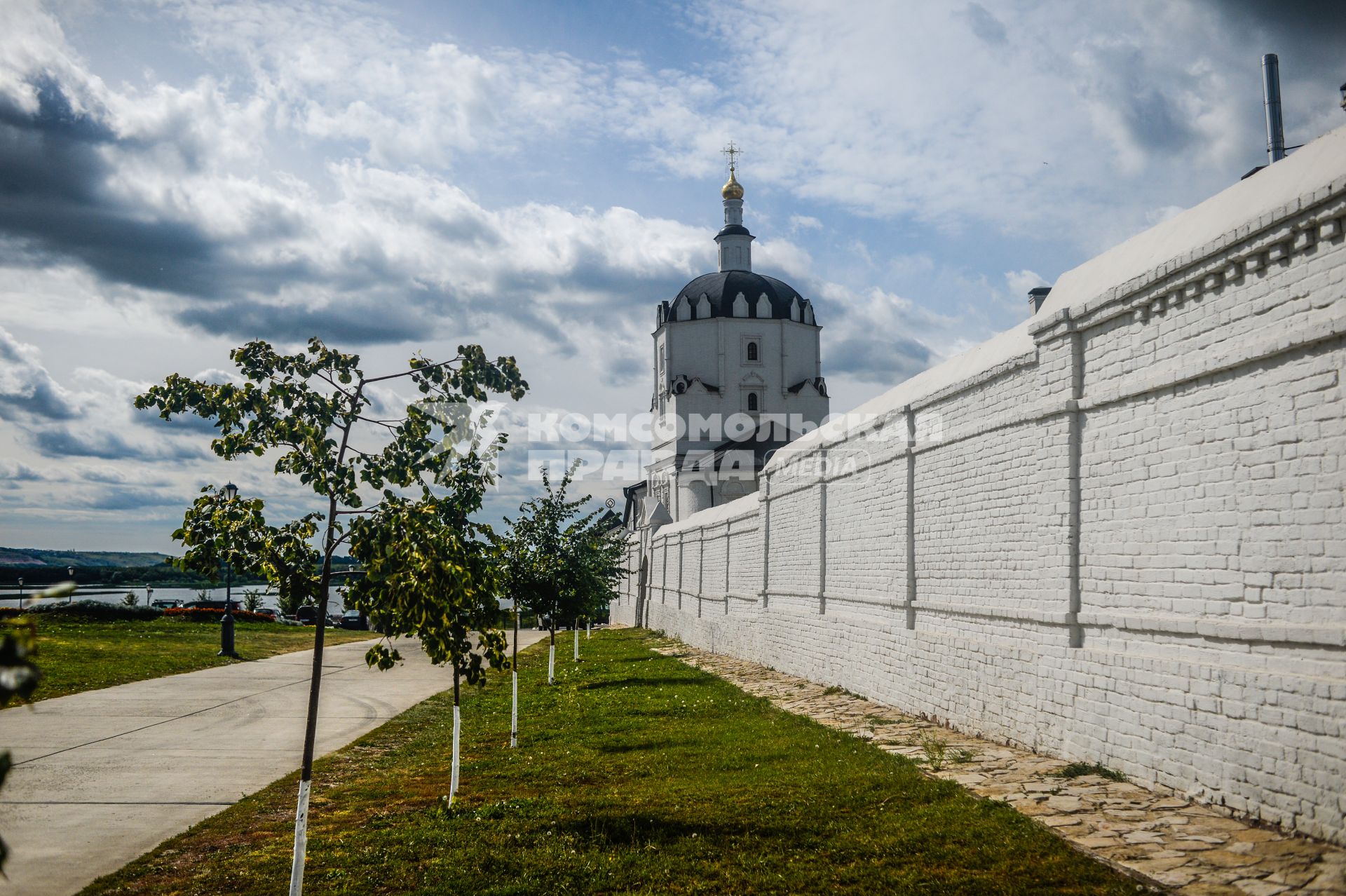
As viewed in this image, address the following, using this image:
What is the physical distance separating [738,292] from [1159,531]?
5256 cm

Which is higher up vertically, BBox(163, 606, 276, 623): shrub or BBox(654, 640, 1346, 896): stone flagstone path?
BBox(654, 640, 1346, 896): stone flagstone path

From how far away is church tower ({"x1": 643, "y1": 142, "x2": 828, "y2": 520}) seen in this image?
58375mm

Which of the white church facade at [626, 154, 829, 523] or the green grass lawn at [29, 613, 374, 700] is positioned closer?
the green grass lawn at [29, 613, 374, 700]

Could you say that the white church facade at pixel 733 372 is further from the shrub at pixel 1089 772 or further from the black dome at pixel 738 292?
the shrub at pixel 1089 772

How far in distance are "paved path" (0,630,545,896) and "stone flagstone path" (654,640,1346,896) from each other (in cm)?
597

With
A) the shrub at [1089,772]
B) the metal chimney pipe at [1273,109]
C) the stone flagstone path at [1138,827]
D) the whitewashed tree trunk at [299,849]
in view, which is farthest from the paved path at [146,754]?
the metal chimney pipe at [1273,109]

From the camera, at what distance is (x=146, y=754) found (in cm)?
1162

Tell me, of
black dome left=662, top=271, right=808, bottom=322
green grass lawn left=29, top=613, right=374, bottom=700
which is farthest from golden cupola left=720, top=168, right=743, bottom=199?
green grass lawn left=29, top=613, right=374, bottom=700

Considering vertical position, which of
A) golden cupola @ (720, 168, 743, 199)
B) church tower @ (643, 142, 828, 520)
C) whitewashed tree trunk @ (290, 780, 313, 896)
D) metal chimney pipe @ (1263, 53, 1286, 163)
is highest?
golden cupola @ (720, 168, 743, 199)

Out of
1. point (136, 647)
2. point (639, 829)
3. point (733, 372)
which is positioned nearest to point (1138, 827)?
point (639, 829)

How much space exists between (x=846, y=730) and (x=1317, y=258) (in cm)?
722

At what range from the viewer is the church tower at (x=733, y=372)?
5838 cm

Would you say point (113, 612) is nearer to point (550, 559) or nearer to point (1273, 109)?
point (550, 559)

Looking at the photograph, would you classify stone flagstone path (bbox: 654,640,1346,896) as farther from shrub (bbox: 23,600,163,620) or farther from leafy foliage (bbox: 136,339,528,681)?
shrub (bbox: 23,600,163,620)
